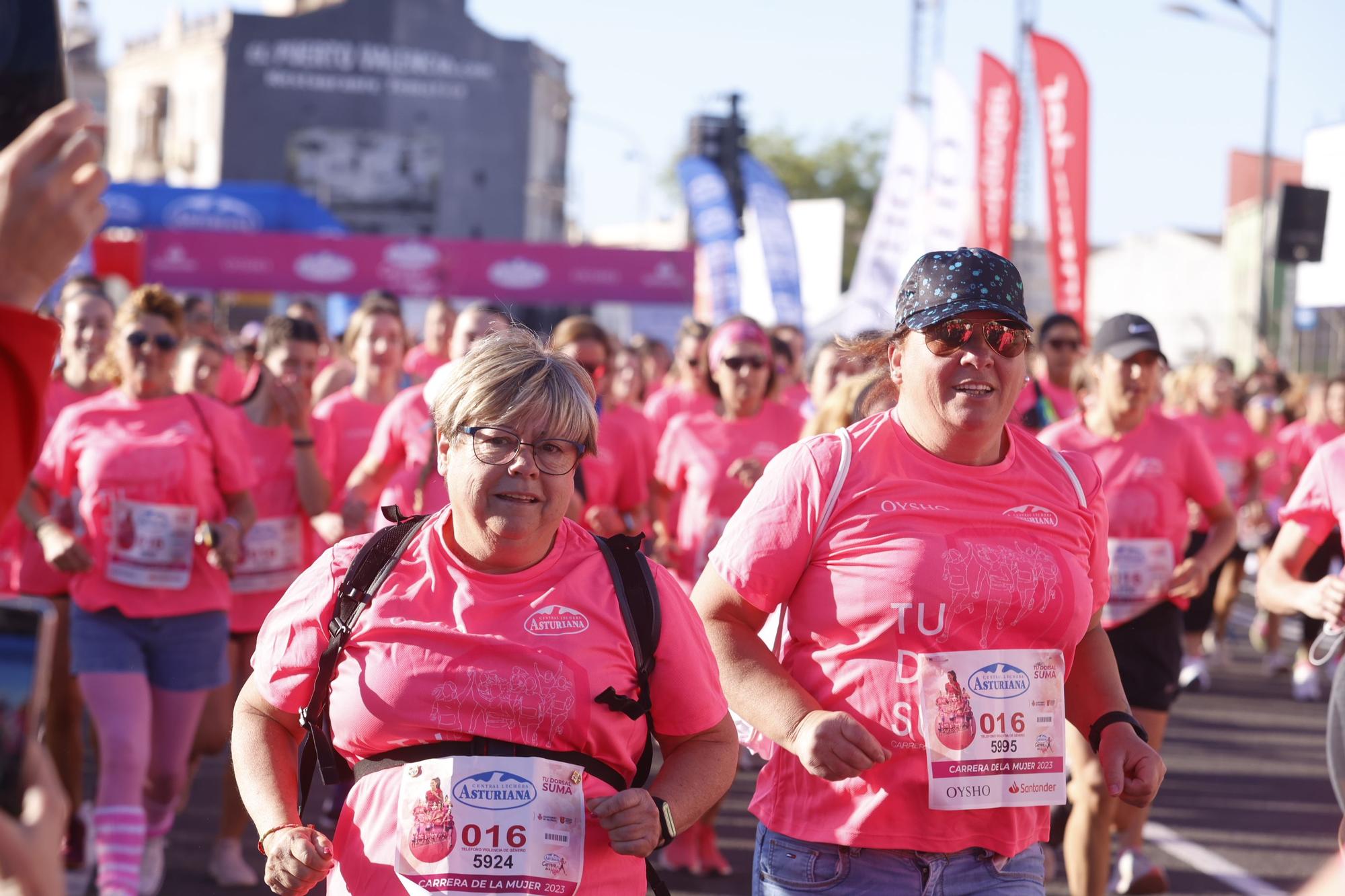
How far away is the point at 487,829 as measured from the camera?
3.01 metres

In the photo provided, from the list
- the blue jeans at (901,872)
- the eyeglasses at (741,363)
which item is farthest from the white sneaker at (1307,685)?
the blue jeans at (901,872)

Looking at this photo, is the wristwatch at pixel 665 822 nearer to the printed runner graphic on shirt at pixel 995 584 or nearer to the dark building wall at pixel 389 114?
the printed runner graphic on shirt at pixel 995 584

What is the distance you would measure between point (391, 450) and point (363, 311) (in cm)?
154

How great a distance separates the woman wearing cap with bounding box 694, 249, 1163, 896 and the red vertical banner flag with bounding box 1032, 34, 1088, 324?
42.5 feet

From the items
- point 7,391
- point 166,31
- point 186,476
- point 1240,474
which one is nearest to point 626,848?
point 7,391

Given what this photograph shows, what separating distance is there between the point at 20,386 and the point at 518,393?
1.56 meters

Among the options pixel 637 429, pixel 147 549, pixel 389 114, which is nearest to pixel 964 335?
pixel 147 549

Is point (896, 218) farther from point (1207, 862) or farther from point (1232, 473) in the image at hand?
point (1207, 862)

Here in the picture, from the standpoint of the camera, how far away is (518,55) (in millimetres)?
59281

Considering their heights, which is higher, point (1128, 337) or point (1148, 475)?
point (1128, 337)

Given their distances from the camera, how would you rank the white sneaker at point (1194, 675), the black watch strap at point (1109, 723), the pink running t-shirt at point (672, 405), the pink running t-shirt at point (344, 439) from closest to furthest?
the black watch strap at point (1109, 723), the pink running t-shirt at point (344, 439), the pink running t-shirt at point (672, 405), the white sneaker at point (1194, 675)

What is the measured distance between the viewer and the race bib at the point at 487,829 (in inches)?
118

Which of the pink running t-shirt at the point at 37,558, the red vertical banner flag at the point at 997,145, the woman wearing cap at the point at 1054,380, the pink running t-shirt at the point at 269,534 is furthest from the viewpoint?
the red vertical banner flag at the point at 997,145

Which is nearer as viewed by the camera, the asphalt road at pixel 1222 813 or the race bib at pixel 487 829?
the race bib at pixel 487 829
